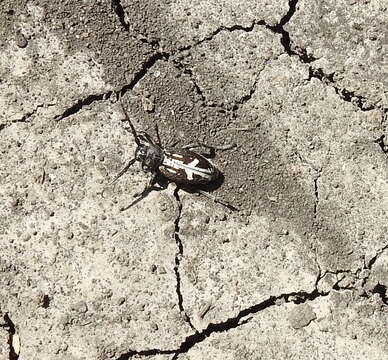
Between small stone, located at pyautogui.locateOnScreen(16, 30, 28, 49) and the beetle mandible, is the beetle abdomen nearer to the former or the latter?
the beetle mandible

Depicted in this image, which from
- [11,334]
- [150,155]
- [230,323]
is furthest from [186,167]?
[11,334]

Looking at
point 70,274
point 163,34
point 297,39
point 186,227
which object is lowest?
point 70,274

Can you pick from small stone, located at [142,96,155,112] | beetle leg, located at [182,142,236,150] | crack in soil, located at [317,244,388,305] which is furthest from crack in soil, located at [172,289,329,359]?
small stone, located at [142,96,155,112]

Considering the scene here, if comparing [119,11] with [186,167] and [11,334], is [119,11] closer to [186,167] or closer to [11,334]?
[186,167]

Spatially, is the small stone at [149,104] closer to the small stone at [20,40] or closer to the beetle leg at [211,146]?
the beetle leg at [211,146]

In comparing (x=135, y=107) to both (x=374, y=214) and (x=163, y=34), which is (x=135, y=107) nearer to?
(x=163, y=34)

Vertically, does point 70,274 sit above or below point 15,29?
below

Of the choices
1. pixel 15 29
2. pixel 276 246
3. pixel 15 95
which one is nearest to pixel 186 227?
pixel 276 246
